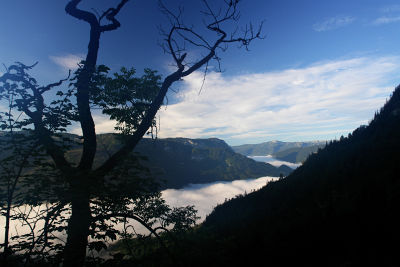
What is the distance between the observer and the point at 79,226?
4.39m

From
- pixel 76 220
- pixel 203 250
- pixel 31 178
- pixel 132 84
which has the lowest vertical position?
pixel 203 250

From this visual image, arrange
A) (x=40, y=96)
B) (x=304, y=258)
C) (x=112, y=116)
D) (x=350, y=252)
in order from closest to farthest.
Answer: (x=40, y=96), (x=112, y=116), (x=350, y=252), (x=304, y=258)

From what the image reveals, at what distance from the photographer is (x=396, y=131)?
1976 inches

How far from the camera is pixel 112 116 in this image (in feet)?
20.6

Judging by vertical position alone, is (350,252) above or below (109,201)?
below

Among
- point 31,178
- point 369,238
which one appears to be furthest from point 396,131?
point 31,178

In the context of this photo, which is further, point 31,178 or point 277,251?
point 277,251

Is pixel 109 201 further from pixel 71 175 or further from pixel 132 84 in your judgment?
pixel 132 84

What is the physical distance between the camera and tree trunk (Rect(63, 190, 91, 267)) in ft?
13.8

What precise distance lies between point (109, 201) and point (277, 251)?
30.1 ft

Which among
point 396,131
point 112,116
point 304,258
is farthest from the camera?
point 396,131

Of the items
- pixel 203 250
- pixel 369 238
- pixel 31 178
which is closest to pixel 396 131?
pixel 369 238

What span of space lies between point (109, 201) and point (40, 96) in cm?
391

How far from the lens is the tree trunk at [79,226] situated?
4.19 m
